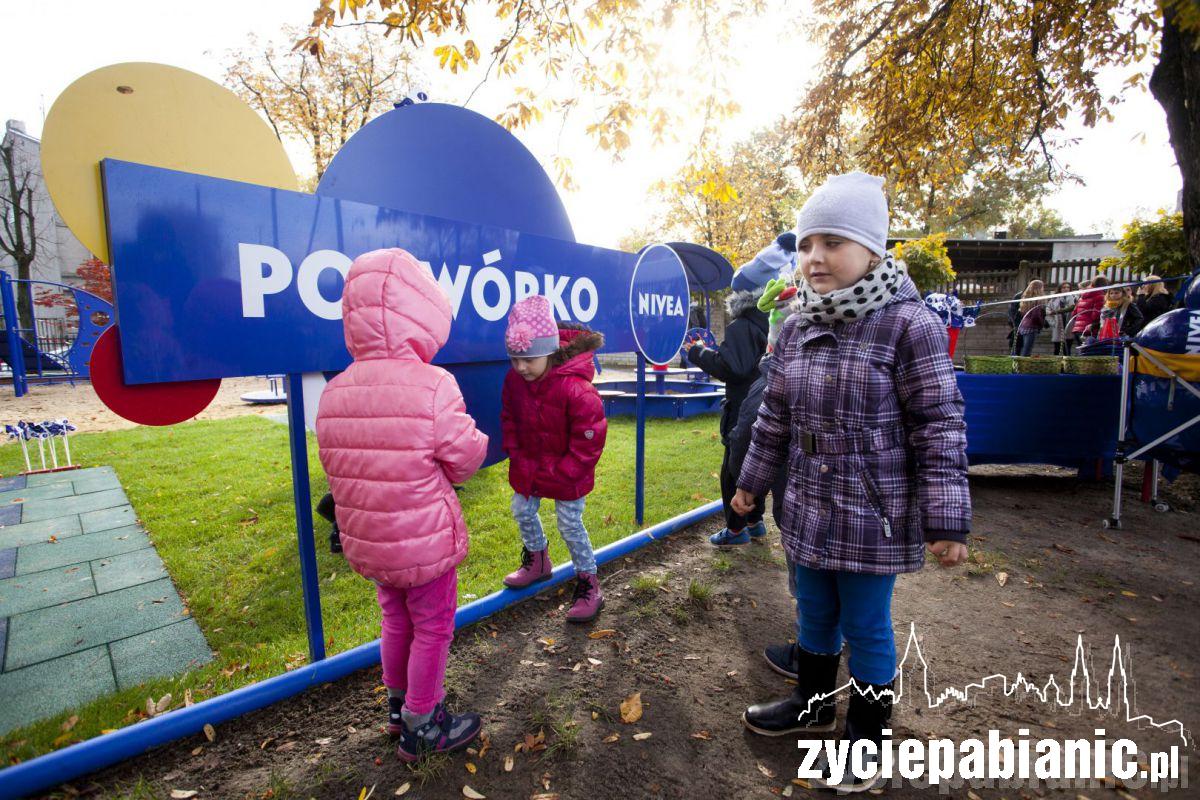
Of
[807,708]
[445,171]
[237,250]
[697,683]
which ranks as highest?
[445,171]

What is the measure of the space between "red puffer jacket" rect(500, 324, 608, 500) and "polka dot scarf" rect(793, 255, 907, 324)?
3.93 feet

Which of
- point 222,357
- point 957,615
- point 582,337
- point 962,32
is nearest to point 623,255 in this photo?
point 582,337

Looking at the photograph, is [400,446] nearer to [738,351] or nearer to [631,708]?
[631,708]

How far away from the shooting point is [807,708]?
7.27 feet

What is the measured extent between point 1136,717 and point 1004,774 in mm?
787

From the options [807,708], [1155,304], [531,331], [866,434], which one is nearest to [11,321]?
[531,331]

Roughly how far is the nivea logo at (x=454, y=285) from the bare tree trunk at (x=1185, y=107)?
20.8 ft

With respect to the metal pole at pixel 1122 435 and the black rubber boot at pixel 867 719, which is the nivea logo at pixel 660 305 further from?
the metal pole at pixel 1122 435

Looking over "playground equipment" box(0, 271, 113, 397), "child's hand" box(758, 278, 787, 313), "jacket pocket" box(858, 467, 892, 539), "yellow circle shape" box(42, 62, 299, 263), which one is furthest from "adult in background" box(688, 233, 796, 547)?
"playground equipment" box(0, 271, 113, 397)

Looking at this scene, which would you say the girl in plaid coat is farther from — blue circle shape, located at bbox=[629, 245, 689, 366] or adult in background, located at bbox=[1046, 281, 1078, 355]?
adult in background, located at bbox=[1046, 281, 1078, 355]

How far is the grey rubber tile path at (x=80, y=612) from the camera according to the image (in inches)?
100

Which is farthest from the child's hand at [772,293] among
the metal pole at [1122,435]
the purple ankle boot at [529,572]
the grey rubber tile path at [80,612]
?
the metal pole at [1122,435]

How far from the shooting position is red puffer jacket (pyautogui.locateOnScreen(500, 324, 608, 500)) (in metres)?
2.82

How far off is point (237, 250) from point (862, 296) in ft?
6.99
